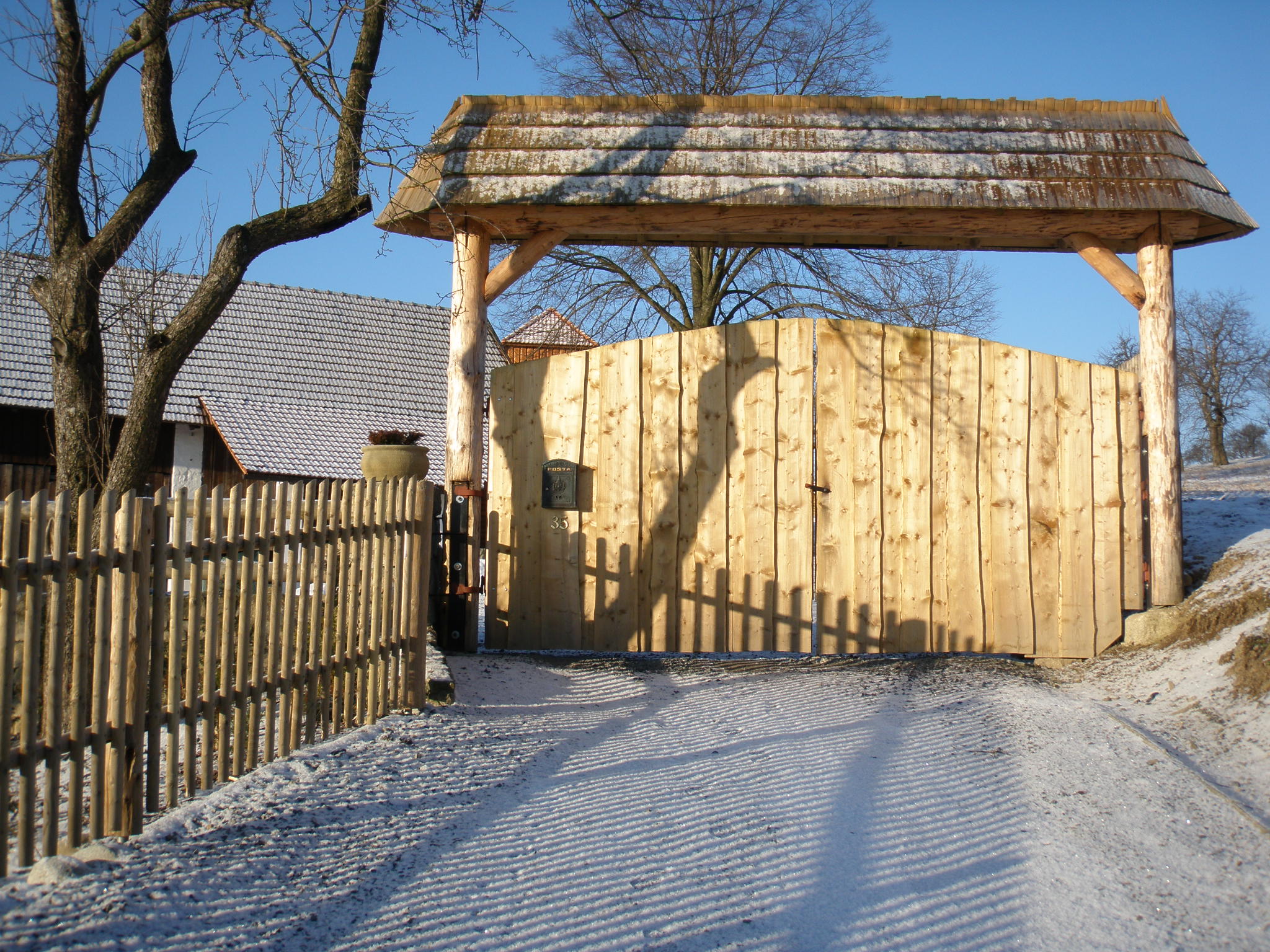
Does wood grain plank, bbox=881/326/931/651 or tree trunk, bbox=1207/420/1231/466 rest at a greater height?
tree trunk, bbox=1207/420/1231/466

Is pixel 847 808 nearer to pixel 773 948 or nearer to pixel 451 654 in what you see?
pixel 773 948

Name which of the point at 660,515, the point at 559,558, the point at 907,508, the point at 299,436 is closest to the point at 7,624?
the point at 559,558

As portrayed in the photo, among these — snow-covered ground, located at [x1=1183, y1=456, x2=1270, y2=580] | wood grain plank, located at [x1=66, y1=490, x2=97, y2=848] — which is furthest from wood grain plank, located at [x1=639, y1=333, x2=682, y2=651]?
wood grain plank, located at [x1=66, y1=490, x2=97, y2=848]

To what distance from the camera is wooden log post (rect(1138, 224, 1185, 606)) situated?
273 inches

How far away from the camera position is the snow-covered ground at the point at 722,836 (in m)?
2.88

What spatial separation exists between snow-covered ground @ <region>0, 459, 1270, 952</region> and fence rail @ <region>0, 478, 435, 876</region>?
21 cm

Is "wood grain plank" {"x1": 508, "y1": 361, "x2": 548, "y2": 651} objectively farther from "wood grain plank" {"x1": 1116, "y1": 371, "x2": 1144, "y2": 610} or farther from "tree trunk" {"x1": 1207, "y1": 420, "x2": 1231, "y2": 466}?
"tree trunk" {"x1": 1207, "y1": 420, "x2": 1231, "y2": 466}

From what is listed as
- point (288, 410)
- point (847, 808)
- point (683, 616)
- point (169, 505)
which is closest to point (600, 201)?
point (683, 616)

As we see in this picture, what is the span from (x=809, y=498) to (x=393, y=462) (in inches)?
123

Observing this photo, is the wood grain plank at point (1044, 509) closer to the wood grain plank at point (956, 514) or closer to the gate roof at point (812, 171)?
the wood grain plank at point (956, 514)

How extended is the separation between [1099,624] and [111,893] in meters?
6.62

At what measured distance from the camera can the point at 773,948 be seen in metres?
2.83

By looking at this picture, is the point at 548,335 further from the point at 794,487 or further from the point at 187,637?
the point at 187,637

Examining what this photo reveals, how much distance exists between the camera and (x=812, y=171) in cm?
704
